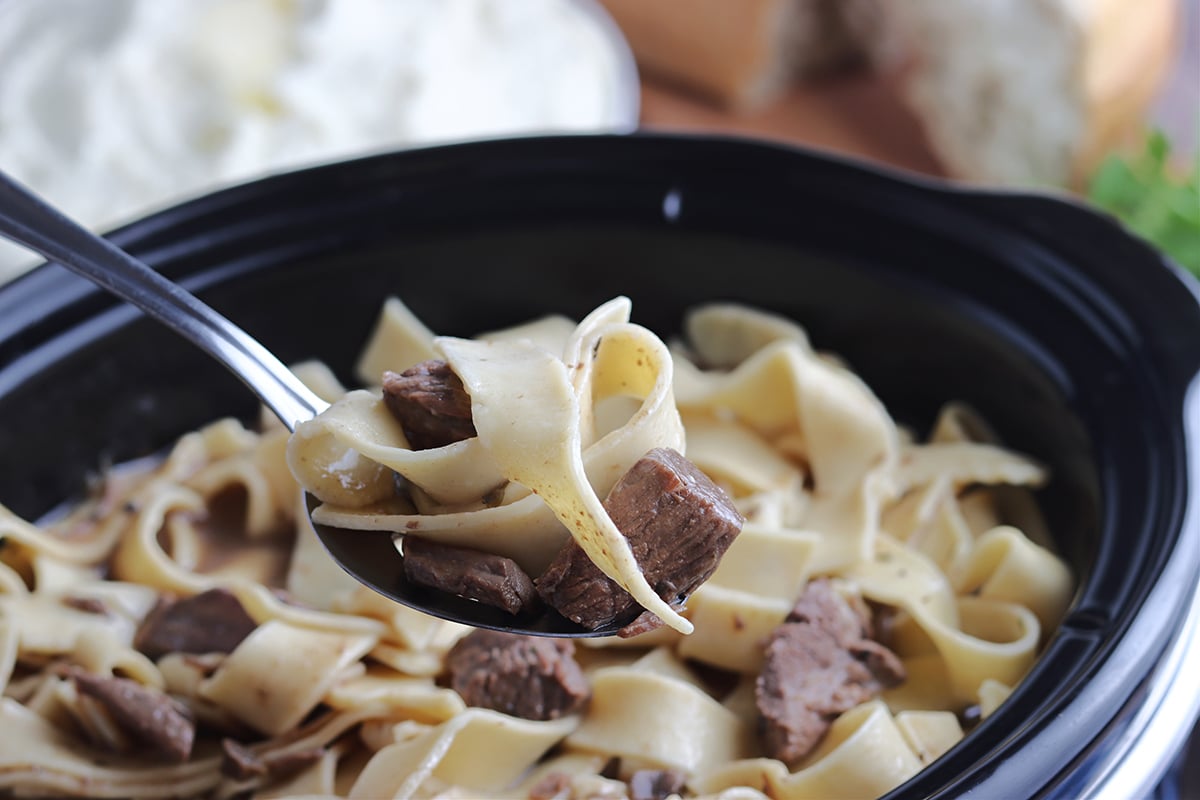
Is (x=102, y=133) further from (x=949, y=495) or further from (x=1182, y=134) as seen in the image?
(x=1182, y=134)

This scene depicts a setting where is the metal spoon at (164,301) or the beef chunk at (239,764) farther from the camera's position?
the beef chunk at (239,764)

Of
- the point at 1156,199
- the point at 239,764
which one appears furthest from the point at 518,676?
the point at 1156,199

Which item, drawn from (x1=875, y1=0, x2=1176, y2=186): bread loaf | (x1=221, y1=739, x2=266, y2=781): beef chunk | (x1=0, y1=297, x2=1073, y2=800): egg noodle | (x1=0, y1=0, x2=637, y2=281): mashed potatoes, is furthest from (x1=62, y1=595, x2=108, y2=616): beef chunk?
(x1=875, y1=0, x2=1176, y2=186): bread loaf

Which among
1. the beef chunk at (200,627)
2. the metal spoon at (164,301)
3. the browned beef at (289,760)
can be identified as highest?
the metal spoon at (164,301)

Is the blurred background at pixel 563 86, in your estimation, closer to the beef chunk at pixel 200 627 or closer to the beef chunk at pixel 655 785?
the beef chunk at pixel 200 627

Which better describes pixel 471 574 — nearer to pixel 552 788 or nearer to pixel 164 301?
pixel 552 788

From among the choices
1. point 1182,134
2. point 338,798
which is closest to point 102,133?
point 338,798

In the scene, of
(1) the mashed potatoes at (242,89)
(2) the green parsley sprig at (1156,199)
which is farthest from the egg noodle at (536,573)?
(2) the green parsley sprig at (1156,199)
